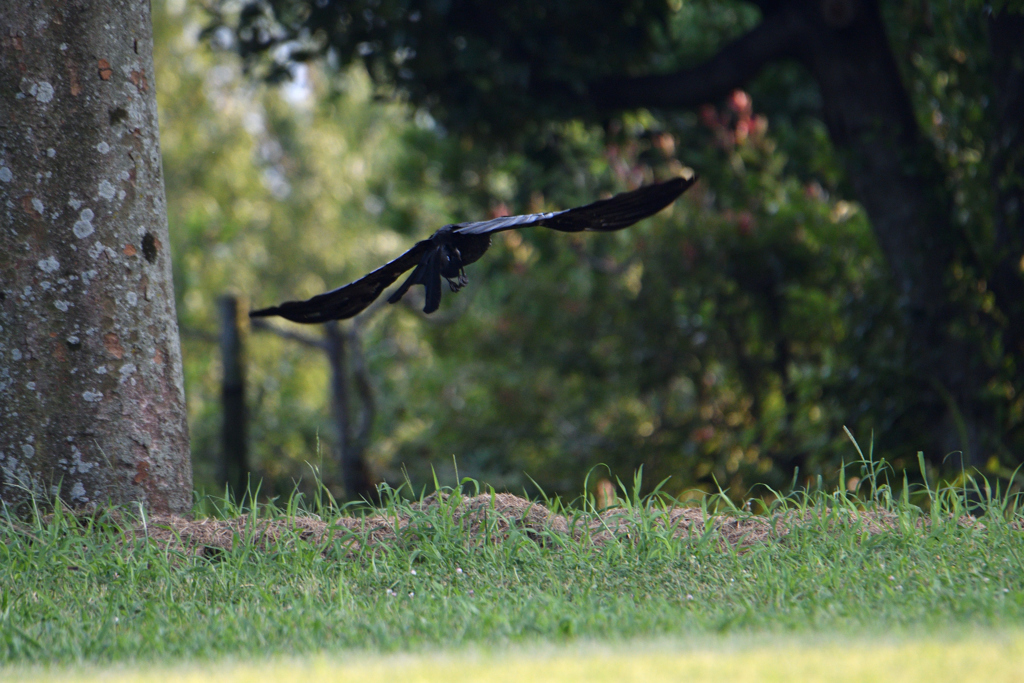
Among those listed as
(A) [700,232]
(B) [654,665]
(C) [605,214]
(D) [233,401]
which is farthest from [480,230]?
(A) [700,232]

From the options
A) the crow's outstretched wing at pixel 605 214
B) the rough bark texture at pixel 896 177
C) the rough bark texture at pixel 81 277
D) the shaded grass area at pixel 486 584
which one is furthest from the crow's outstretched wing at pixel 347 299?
the rough bark texture at pixel 896 177

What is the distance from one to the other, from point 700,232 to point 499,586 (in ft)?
19.7

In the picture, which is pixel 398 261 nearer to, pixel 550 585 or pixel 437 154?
pixel 550 585

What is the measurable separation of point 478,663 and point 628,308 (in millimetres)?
6847

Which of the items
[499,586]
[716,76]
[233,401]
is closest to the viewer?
[499,586]

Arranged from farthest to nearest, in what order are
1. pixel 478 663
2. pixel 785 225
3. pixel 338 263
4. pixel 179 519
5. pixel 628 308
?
1. pixel 338 263
2. pixel 628 308
3. pixel 785 225
4. pixel 179 519
5. pixel 478 663

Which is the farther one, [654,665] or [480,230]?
[480,230]

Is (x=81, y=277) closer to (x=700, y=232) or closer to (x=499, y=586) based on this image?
(x=499, y=586)

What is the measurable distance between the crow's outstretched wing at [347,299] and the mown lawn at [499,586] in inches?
41.0

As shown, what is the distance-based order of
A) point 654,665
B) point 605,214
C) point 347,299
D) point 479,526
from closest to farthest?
point 654,665 → point 479,526 → point 605,214 → point 347,299

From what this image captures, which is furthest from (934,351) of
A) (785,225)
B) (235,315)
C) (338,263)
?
(338,263)

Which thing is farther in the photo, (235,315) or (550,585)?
(235,315)

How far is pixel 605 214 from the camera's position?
4.03m

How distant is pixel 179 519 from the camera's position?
12.4ft
